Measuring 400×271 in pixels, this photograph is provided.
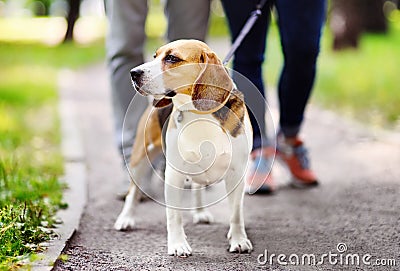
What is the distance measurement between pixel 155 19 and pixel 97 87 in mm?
18925

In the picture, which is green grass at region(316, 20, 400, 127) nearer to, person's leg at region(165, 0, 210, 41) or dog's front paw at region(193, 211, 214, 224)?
person's leg at region(165, 0, 210, 41)

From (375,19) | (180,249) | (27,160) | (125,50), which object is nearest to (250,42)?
(125,50)

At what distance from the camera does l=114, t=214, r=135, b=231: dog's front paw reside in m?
3.81

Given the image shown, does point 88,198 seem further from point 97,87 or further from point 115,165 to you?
point 97,87

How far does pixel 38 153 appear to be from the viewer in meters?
5.86

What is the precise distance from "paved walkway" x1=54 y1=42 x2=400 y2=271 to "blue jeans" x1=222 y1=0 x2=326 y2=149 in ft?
1.65

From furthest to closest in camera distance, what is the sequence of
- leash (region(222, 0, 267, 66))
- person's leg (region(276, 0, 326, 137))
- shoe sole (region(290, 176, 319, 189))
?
1. shoe sole (region(290, 176, 319, 189))
2. person's leg (region(276, 0, 326, 137))
3. leash (region(222, 0, 267, 66))

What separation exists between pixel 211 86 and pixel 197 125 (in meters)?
0.21

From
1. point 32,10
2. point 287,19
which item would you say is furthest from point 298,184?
point 32,10

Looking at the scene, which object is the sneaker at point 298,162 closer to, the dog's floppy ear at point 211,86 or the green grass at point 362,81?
the dog's floppy ear at point 211,86

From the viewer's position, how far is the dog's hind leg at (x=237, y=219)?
333 cm

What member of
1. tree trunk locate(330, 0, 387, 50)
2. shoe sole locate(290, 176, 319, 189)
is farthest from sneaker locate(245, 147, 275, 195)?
tree trunk locate(330, 0, 387, 50)

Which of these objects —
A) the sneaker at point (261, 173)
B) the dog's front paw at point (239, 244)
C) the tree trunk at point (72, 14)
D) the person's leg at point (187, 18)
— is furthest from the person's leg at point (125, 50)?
the tree trunk at point (72, 14)

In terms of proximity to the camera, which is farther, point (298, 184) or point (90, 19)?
point (90, 19)
